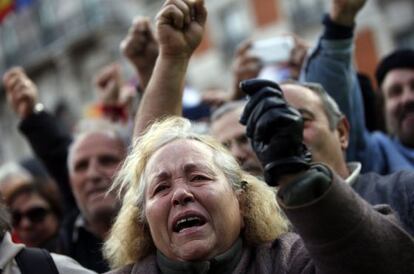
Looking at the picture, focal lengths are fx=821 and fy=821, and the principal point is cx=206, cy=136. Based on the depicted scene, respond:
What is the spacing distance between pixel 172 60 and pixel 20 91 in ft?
4.74

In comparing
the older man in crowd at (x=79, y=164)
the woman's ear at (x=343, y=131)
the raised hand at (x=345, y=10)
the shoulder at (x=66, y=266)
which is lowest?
the older man in crowd at (x=79, y=164)

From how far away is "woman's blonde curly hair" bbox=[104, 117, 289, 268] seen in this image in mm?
2688

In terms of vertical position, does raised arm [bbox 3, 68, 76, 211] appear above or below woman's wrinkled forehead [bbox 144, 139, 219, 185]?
below

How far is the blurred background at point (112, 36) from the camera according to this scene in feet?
64.8

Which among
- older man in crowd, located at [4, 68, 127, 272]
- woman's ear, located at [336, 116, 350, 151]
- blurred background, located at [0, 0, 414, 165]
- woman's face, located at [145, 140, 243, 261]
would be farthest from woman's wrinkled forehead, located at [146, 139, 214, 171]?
blurred background, located at [0, 0, 414, 165]

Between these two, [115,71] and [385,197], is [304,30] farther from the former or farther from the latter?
[385,197]

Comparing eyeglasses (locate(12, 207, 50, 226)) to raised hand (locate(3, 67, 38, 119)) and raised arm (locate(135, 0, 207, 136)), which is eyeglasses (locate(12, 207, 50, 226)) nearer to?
raised hand (locate(3, 67, 38, 119))

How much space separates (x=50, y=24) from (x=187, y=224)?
26.4m

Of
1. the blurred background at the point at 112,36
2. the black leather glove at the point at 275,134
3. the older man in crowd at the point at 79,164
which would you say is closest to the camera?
the black leather glove at the point at 275,134

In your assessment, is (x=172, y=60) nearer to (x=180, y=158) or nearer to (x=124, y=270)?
(x=180, y=158)

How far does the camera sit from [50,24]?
28.0 meters

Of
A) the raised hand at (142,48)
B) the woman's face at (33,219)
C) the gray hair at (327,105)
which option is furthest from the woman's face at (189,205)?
the woman's face at (33,219)

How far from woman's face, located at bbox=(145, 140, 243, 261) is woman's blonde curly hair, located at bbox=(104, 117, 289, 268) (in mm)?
58

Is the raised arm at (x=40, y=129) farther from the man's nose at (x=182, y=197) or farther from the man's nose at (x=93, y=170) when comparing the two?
the man's nose at (x=182, y=197)
